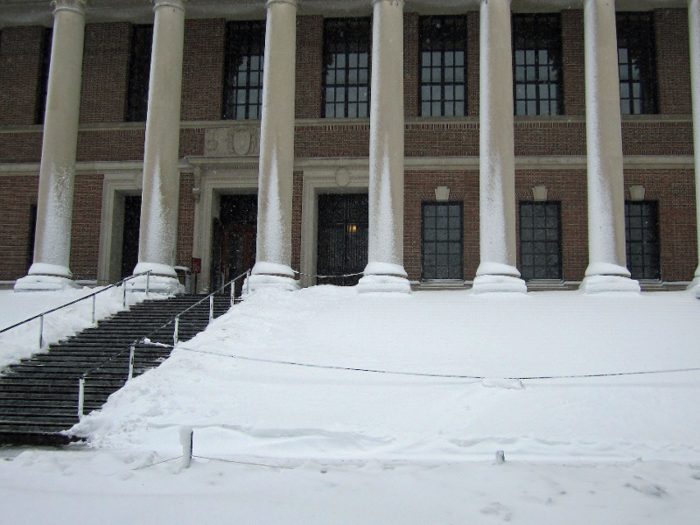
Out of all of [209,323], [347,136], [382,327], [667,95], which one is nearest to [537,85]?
[667,95]

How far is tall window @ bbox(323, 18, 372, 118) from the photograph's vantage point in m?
20.9

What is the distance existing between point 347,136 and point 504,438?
13525 mm

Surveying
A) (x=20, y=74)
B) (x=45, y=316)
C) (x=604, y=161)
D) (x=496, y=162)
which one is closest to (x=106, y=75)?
(x=20, y=74)

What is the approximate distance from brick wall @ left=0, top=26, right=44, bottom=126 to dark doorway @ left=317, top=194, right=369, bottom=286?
978 cm

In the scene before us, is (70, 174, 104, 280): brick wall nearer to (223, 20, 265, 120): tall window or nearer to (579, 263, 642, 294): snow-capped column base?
(223, 20, 265, 120): tall window

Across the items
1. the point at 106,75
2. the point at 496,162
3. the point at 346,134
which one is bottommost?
the point at 496,162

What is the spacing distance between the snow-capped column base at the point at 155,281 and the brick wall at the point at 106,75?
21.5 ft

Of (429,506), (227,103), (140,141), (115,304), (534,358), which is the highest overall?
(227,103)

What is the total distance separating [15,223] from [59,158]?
406cm

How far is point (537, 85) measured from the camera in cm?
2061

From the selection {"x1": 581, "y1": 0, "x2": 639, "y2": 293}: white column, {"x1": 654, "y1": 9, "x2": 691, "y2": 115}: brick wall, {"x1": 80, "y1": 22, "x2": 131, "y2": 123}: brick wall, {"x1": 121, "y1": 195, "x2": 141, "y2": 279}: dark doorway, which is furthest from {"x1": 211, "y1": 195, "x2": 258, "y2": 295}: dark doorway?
{"x1": 654, "y1": 9, "x2": 691, "y2": 115}: brick wall

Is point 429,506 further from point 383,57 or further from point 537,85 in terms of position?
point 537,85

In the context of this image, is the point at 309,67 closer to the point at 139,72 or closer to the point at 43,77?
the point at 139,72

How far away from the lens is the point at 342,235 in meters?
20.7
